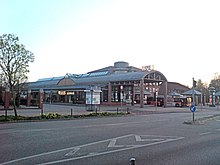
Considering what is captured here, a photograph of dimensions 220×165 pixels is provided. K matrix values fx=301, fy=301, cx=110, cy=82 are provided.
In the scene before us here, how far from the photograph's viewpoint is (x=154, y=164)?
26.4 feet

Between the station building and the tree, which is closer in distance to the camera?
the tree

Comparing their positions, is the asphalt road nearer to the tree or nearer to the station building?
the tree

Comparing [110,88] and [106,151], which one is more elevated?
[110,88]

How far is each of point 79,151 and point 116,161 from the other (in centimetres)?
195

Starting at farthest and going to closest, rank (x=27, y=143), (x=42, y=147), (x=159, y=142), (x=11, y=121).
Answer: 1. (x=11, y=121)
2. (x=159, y=142)
3. (x=27, y=143)
4. (x=42, y=147)

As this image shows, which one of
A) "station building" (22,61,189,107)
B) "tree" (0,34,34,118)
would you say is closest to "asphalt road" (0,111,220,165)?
"tree" (0,34,34,118)

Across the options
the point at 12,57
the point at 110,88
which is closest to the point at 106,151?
the point at 12,57

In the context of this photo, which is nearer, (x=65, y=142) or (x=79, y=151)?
(x=79, y=151)

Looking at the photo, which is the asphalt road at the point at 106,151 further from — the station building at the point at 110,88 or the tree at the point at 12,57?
the station building at the point at 110,88

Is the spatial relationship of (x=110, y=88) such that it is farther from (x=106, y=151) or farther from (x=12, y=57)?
(x=106, y=151)

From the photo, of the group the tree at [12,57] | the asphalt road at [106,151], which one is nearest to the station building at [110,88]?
the tree at [12,57]

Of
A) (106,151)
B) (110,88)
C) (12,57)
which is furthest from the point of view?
(110,88)

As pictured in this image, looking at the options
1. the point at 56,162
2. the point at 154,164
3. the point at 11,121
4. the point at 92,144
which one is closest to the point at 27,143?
the point at 92,144

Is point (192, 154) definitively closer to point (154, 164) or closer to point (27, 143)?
point (154, 164)
